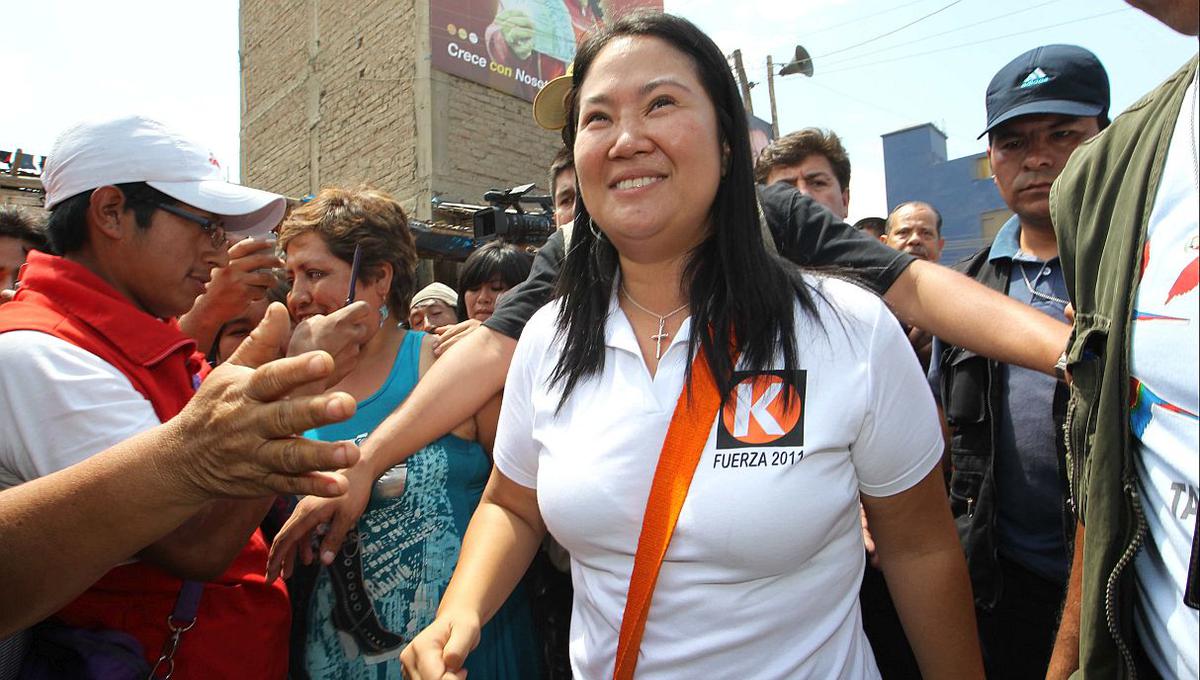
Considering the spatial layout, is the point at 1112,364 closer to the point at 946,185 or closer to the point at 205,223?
the point at 205,223

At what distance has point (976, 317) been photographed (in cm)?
152

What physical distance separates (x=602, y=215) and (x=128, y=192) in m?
1.23

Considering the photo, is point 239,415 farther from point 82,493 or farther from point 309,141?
point 309,141

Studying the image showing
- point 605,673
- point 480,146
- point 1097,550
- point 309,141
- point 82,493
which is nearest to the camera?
point 1097,550

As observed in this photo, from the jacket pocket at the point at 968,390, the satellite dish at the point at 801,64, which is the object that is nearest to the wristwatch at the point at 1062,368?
the jacket pocket at the point at 968,390

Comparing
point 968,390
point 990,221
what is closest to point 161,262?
point 968,390

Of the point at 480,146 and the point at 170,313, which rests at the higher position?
the point at 480,146

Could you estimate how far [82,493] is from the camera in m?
1.21

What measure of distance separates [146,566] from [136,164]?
0.98 m

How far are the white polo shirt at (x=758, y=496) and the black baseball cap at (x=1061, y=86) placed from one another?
124 centimetres

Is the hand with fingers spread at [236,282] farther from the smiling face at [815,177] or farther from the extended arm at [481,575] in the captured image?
the smiling face at [815,177]

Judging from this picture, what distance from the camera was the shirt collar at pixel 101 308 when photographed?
5.16 feet

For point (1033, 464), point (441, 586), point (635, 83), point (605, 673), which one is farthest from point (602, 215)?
point (1033, 464)

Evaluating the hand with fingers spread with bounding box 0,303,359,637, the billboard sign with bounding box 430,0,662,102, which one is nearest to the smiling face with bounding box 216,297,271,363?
the hand with fingers spread with bounding box 0,303,359,637
